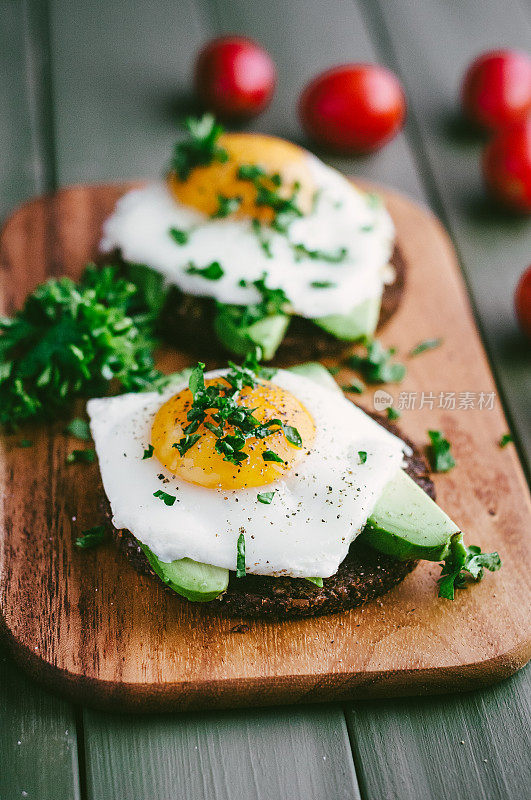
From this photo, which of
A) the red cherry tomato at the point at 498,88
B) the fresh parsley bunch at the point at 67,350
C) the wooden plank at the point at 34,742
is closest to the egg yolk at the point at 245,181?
the fresh parsley bunch at the point at 67,350

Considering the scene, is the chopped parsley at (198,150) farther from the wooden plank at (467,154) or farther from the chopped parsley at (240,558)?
the chopped parsley at (240,558)

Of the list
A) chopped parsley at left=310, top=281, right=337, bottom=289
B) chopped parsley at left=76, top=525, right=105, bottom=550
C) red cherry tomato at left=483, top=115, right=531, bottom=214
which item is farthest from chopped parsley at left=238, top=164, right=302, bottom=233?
chopped parsley at left=76, top=525, right=105, bottom=550

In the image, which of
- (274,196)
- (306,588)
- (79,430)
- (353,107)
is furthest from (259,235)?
(306,588)

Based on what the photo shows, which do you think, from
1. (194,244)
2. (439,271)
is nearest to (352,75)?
(439,271)

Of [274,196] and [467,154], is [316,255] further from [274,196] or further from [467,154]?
[467,154]

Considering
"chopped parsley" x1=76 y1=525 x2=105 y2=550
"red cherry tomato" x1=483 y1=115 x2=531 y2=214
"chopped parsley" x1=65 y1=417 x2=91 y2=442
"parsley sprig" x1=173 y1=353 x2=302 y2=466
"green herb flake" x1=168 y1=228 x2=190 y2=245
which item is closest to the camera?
"parsley sprig" x1=173 y1=353 x2=302 y2=466

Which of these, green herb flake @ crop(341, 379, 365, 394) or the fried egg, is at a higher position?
the fried egg

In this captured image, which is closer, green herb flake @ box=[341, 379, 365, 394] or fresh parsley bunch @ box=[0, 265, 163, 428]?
fresh parsley bunch @ box=[0, 265, 163, 428]

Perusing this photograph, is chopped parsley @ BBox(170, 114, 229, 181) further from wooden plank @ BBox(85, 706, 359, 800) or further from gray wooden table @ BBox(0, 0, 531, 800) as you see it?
wooden plank @ BBox(85, 706, 359, 800)
